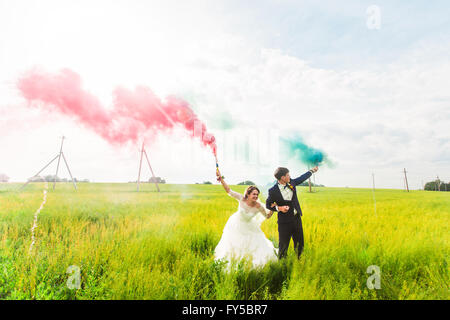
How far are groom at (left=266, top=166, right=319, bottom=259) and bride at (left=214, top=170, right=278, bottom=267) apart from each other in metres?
0.32

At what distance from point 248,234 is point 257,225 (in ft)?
1.15

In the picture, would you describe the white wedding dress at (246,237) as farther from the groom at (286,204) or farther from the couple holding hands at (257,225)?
the groom at (286,204)

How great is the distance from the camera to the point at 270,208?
16.1 ft

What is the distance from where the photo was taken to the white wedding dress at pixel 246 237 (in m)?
4.95

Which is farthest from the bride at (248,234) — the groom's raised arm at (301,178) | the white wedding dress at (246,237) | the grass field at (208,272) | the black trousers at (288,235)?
the groom's raised arm at (301,178)

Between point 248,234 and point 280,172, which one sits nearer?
point 280,172

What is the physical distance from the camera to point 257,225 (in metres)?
5.38

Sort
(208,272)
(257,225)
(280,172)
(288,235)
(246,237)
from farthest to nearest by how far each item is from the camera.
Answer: (257,225), (246,237), (288,235), (280,172), (208,272)

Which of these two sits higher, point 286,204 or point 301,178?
point 301,178

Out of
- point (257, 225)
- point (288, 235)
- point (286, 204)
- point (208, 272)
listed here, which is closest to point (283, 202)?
point (286, 204)

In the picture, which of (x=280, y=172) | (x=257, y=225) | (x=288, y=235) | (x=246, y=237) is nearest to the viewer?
(x=280, y=172)

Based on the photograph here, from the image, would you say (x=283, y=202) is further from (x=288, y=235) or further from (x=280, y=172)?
(x=288, y=235)
